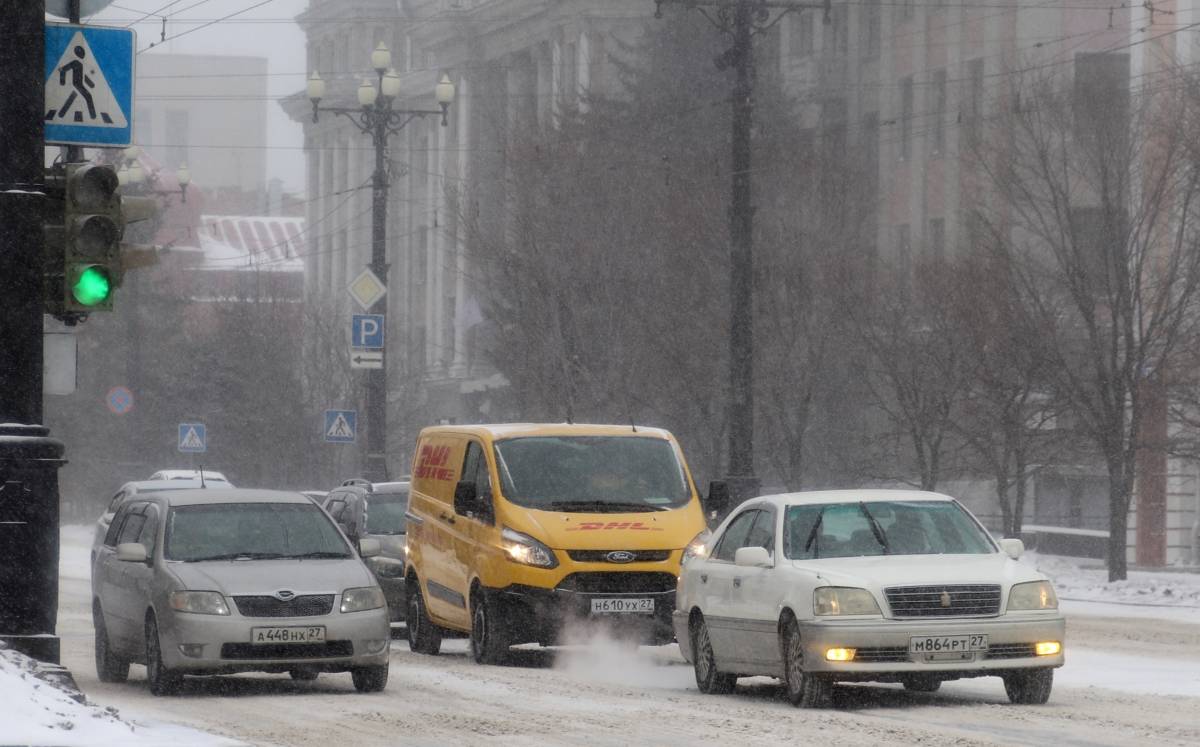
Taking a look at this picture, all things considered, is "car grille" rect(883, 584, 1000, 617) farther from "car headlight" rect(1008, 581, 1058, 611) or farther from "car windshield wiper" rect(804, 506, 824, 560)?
"car windshield wiper" rect(804, 506, 824, 560)

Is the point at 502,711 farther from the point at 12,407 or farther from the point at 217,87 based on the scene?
the point at 217,87

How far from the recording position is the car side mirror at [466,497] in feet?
67.6

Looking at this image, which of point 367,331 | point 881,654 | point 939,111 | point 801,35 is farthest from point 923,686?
point 801,35

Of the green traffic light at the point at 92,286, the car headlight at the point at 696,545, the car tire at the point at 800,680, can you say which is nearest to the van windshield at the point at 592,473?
the car headlight at the point at 696,545

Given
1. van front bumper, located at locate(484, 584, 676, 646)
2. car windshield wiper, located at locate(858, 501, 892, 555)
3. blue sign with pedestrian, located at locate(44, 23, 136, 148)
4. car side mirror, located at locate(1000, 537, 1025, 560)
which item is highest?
blue sign with pedestrian, located at locate(44, 23, 136, 148)

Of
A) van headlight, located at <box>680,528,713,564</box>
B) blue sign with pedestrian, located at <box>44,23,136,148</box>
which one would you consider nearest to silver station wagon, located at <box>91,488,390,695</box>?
van headlight, located at <box>680,528,713,564</box>

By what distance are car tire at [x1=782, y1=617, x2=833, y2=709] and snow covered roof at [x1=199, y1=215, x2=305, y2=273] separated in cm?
13593

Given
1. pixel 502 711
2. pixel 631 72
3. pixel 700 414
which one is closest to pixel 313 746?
pixel 502 711

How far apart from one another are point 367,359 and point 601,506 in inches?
830

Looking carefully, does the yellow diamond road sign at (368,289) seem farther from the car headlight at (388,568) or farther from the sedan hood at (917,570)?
the sedan hood at (917,570)

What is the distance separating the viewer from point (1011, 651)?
15.1 m

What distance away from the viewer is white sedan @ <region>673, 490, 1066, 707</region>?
14.9 meters

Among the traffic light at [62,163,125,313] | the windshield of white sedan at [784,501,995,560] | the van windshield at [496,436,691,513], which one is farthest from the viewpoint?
the van windshield at [496,436,691,513]

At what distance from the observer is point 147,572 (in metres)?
17.8
